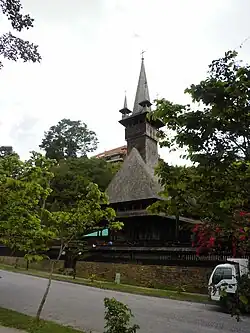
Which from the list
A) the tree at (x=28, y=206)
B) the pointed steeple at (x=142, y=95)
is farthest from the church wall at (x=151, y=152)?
the tree at (x=28, y=206)

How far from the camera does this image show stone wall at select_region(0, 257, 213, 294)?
19.1 meters

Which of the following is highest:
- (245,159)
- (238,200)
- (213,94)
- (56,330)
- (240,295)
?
(213,94)

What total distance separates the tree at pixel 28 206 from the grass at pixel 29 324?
1686 millimetres

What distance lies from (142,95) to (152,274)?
29.9 metres

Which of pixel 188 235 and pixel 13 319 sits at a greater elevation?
pixel 188 235

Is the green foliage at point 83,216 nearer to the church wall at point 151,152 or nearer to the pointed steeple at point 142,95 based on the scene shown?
the church wall at point 151,152

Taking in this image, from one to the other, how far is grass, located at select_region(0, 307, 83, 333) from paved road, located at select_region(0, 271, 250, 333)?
0.76 meters

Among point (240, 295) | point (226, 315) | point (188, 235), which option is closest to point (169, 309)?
point (226, 315)

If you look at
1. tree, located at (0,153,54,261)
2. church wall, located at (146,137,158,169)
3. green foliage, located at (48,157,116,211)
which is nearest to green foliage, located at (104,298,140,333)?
tree, located at (0,153,54,261)

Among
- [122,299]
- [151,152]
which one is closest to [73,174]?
[151,152]

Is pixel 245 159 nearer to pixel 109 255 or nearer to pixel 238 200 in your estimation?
pixel 238 200

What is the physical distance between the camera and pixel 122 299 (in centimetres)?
1525

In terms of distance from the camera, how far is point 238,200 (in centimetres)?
462

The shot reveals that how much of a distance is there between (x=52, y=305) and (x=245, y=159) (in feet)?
37.5
